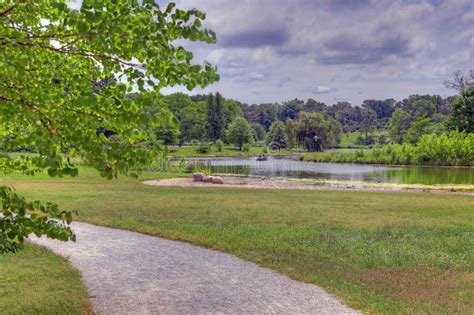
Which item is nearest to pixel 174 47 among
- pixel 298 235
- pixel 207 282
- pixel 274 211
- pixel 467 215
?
pixel 207 282

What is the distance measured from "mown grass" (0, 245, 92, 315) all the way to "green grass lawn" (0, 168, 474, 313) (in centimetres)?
398

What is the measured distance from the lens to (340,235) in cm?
1370

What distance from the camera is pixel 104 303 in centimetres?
784

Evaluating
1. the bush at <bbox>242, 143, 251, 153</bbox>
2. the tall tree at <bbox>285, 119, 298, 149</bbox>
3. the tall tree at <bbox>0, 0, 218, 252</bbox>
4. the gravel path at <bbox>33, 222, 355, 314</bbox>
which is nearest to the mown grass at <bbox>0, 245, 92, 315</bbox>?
the gravel path at <bbox>33, 222, 355, 314</bbox>

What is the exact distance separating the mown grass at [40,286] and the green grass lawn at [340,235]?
3.98 meters

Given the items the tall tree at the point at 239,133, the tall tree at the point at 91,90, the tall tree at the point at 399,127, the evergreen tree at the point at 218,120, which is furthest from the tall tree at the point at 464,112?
the tall tree at the point at 91,90

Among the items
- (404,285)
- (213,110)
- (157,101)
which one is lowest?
(404,285)

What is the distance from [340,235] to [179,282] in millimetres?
6216

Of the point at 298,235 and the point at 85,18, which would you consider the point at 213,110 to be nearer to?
the point at 298,235

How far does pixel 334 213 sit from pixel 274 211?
2339 mm

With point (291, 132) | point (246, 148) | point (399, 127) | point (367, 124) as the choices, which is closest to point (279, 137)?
point (291, 132)

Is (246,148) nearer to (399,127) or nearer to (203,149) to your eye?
(203,149)

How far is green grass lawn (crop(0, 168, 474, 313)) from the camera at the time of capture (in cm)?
890

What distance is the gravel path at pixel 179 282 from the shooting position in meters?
7.76
